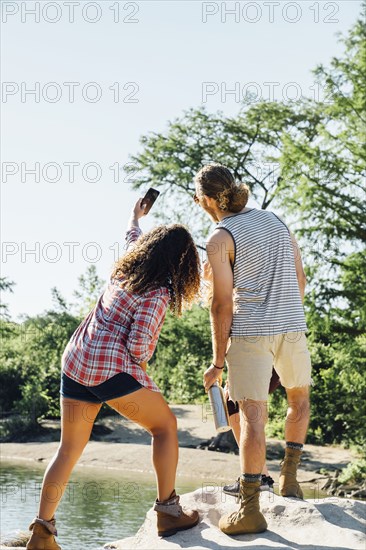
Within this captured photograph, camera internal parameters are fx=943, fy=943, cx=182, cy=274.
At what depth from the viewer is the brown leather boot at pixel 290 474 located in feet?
19.5

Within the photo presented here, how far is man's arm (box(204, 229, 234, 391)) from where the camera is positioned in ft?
17.9

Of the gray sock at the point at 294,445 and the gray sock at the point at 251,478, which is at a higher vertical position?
the gray sock at the point at 294,445

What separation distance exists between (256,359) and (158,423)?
680 mm

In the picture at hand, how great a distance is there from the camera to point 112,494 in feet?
50.5

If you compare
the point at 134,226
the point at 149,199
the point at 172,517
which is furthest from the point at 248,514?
the point at 149,199

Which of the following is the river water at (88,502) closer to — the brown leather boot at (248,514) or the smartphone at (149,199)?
the brown leather boot at (248,514)

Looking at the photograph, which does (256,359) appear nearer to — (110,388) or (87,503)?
(110,388)

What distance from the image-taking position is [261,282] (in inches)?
219

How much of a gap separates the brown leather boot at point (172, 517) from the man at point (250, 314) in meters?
0.25

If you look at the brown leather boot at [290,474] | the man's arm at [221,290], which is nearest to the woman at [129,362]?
the man's arm at [221,290]

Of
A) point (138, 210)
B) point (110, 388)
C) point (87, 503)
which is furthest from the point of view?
point (87, 503)

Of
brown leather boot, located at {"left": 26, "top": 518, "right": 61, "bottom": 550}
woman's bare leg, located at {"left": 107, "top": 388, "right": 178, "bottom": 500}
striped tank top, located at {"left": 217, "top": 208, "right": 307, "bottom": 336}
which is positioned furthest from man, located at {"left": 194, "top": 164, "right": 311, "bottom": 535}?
brown leather boot, located at {"left": 26, "top": 518, "right": 61, "bottom": 550}

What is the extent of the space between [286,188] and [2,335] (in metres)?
13.4

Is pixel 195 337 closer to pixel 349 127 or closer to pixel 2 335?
pixel 349 127
